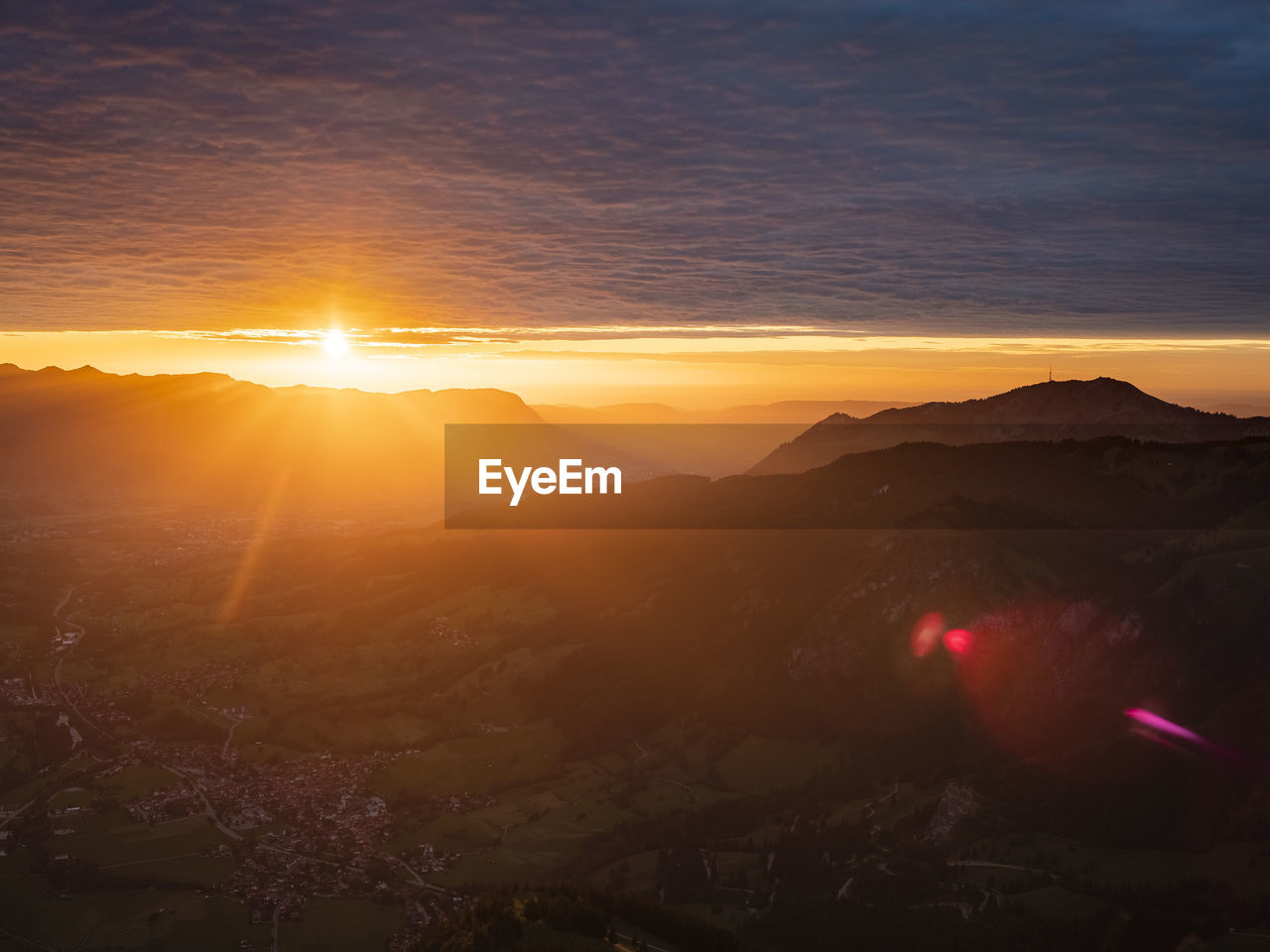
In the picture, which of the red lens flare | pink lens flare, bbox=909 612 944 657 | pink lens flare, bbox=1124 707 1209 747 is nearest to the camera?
pink lens flare, bbox=1124 707 1209 747

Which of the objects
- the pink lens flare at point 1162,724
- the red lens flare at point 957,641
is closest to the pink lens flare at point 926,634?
the red lens flare at point 957,641

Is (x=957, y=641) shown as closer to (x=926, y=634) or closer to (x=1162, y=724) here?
(x=926, y=634)

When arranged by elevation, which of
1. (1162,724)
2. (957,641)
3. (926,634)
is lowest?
(1162,724)

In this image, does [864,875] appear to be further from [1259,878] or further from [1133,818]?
[1259,878]

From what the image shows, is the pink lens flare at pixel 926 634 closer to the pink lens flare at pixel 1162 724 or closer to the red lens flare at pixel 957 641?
the red lens flare at pixel 957 641

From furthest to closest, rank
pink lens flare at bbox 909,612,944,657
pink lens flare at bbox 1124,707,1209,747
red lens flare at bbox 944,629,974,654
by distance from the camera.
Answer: pink lens flare at bbox 909,612,944,657
red lens flare at bbox 944,629,974,654
pink lens flare at bbox 1124,707,1209,747

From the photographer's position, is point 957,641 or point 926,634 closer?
point 957,641

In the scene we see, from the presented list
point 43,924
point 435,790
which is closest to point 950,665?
point 435,790

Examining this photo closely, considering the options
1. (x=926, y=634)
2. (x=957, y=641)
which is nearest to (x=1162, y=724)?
(x=957, y=641)

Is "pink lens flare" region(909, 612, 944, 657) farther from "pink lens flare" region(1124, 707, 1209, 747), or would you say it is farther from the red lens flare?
"pink lens flare" region(1124, 707, 1209, 747)

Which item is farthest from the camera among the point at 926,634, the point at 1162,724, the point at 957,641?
the point at 926,634

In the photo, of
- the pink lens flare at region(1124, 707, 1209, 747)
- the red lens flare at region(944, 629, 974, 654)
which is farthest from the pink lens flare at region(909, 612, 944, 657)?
the pink lens flare at region(1124, 707, 1209, 747)
